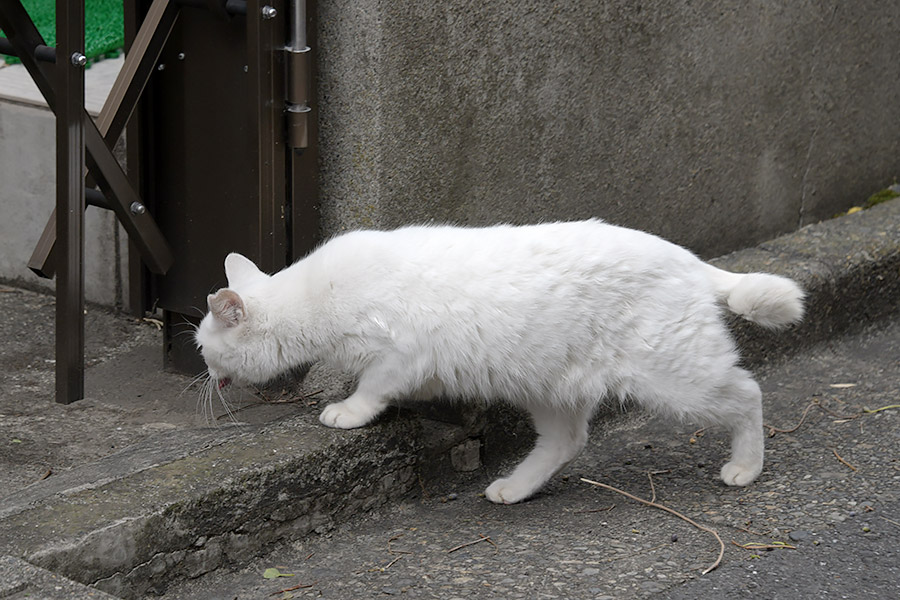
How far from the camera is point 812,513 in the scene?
3.35 meters

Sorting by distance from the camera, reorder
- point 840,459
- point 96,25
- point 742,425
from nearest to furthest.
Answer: point 742,425 → point 840,459 → point 96,25

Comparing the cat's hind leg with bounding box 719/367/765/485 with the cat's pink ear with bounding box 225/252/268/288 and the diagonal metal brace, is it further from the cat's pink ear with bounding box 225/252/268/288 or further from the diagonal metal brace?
the diagonal metal brace

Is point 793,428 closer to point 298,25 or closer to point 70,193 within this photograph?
point 298,25

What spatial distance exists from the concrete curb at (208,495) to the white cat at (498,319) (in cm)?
16

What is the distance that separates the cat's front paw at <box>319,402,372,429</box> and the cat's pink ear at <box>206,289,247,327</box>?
1.27 feet

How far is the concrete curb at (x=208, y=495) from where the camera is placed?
2713 millimetres

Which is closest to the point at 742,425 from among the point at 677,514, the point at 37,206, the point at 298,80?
the point at 677,514

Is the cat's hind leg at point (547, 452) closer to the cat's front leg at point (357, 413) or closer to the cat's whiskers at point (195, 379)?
the cat's front leg at point (357, 413)

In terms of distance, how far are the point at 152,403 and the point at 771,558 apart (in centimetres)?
209

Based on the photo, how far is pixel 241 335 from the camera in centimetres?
328

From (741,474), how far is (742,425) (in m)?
0.17

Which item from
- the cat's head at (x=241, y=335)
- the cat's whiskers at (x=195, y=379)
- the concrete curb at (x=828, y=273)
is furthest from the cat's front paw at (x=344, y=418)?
the concrete curb at (x=828, y=273)

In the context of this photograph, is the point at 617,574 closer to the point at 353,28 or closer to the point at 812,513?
the point at 812,513

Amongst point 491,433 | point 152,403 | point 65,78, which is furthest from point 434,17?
point 152,403
